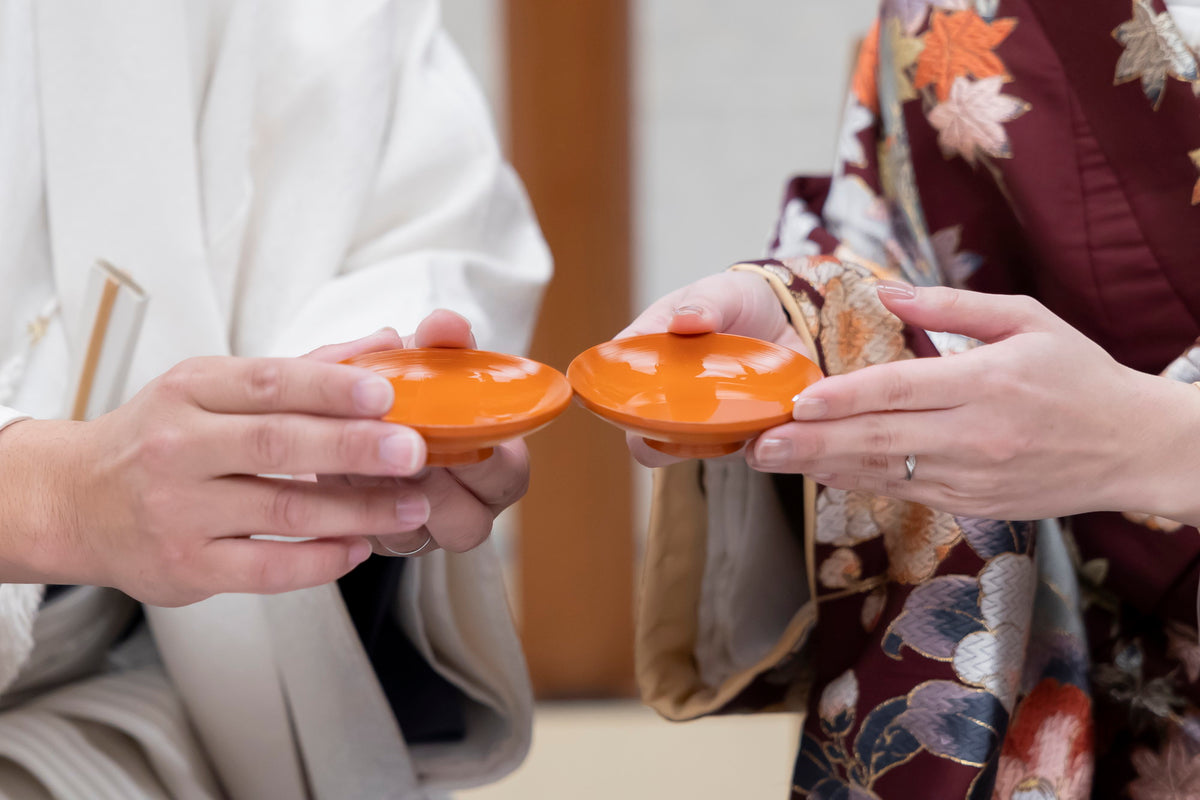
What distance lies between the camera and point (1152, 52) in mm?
763

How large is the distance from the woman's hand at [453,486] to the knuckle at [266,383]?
11cm

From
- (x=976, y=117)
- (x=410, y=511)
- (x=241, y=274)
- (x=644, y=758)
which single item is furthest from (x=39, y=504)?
(x=644, y=758)

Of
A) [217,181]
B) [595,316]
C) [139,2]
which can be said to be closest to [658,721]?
[595,316]

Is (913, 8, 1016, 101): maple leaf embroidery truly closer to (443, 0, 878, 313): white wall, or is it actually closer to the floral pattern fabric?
A: the floral pattern fabric

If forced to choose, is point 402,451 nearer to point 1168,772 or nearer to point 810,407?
point 810,407

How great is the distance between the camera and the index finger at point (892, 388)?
0.56m

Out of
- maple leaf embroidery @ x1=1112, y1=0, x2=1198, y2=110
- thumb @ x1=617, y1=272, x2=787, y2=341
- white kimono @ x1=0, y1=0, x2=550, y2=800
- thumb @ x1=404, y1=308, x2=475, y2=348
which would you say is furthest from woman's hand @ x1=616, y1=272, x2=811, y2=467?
maple leaf embroidery @ x1=1112, y1=0, x2=1198, y2=110

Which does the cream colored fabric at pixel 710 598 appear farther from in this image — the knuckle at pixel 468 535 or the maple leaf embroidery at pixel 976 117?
the maple leaf embroidery at pixel 976 117

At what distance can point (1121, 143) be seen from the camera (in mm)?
781

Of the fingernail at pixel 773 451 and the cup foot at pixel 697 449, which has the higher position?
the fingernail at pixel 773 451

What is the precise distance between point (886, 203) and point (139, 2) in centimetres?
65

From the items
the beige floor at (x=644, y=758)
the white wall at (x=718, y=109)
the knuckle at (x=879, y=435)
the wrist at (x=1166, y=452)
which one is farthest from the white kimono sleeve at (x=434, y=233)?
the beige floor at (x=644, y=758)

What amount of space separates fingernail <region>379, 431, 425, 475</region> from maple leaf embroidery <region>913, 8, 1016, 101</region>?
1.82ft

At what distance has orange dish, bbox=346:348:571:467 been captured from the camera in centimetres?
53
